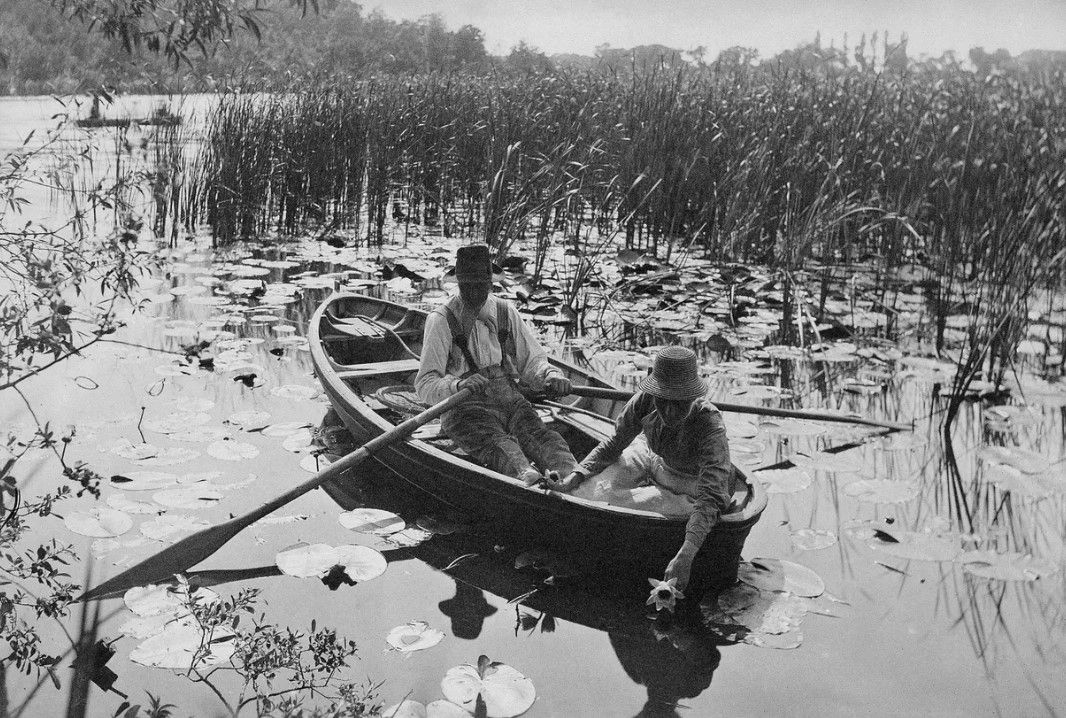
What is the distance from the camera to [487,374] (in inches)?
174

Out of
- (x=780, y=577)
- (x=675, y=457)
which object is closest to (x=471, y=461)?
(x=675, y=457)

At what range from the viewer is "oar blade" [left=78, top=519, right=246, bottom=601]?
11.2ft

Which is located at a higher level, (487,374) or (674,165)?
(674,165)

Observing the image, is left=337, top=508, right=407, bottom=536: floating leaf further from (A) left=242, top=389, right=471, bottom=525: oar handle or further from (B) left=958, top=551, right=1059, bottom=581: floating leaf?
(B) left=958, top=551, right=1059, bottom=581: floating leaf

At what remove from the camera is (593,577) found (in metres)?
3.65

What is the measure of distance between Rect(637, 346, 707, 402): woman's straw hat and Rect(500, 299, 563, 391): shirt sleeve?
3.26 feet

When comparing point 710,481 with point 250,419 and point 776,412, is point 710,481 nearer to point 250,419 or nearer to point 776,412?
point 776,412

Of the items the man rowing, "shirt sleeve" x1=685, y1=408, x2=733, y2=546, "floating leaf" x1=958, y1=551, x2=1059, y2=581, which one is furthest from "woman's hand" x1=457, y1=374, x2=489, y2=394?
"floating leaf" x1=958, y1=551, x2=1059, y2=581

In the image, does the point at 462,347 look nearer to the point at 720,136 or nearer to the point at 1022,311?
the point at 1022,311

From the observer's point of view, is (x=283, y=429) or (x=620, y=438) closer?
(x=620, y=438)

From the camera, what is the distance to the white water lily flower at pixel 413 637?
3.17 m

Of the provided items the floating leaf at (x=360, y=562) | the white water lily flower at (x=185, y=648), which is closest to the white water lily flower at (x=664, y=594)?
the floating leaf at (x=360, y=562)

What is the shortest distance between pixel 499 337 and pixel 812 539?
1612mm

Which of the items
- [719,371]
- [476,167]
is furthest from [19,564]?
[476,167]
